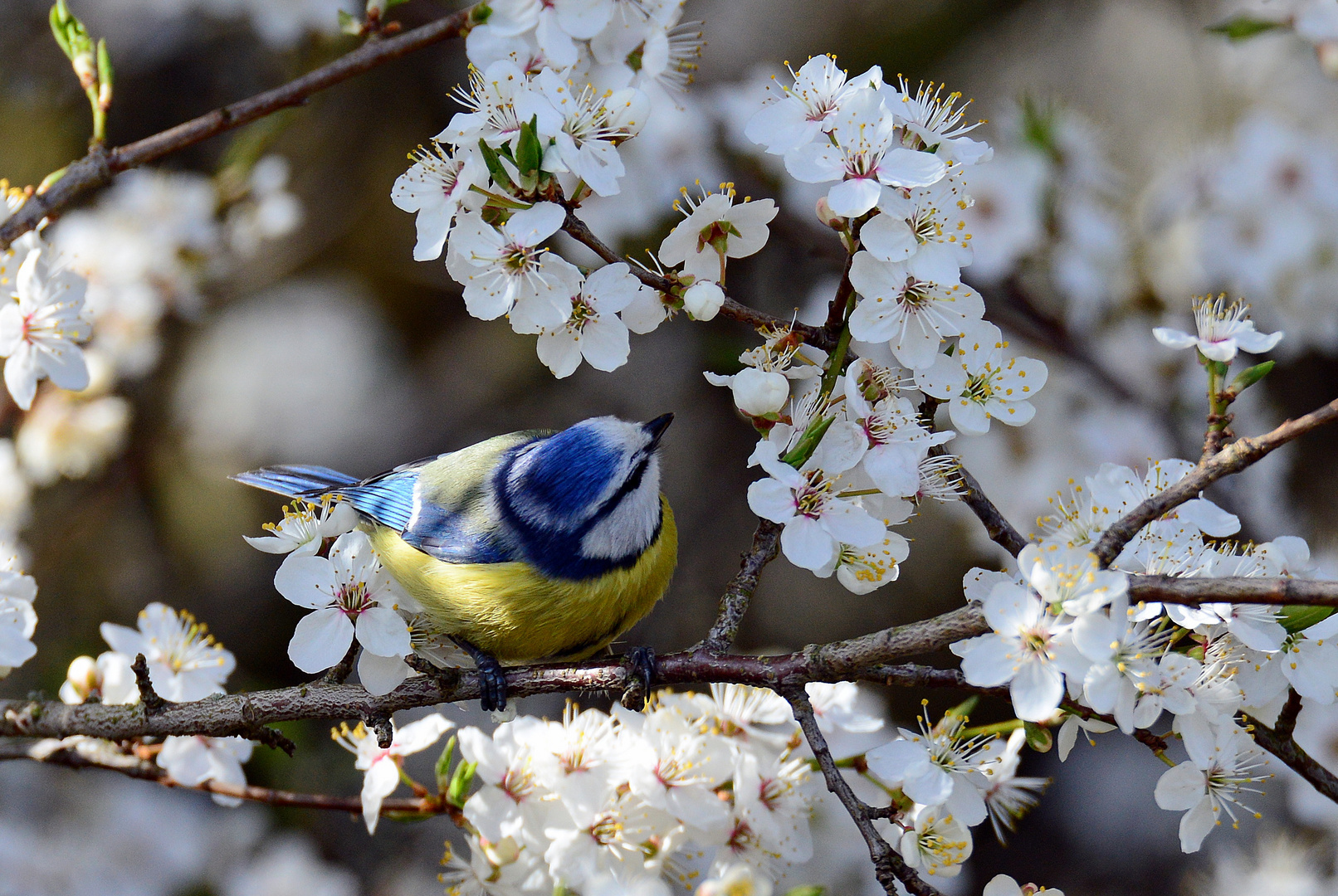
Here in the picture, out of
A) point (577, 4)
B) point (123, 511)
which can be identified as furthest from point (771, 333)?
point (123, 511)

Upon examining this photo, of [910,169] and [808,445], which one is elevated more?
[910,169]

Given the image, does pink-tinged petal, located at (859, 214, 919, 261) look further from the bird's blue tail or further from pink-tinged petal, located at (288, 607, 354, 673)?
the bird's blue tail

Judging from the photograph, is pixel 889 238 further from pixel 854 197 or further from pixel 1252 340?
pixel 1252 340

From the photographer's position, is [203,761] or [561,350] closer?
[561,350]

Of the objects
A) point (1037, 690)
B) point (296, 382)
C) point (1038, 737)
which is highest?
point (1037, 690)

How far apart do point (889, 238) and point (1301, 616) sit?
0.80m

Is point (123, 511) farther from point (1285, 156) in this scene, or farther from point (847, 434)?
point (1285, 156)

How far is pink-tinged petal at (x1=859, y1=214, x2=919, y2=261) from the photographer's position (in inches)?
63.6

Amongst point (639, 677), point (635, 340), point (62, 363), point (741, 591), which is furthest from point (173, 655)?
point (635, 340)

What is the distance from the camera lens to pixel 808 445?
65.3 inches

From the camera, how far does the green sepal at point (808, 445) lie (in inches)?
65.1

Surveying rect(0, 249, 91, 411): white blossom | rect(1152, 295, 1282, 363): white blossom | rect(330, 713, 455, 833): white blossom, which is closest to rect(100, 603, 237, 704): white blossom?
rect(330, 713, 455, 833): white blossom

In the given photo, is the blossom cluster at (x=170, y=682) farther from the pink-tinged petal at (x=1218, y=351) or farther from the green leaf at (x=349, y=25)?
the pink-tinged petal at (x=1218, y=351)

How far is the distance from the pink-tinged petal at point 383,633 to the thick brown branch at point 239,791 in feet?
1.64
